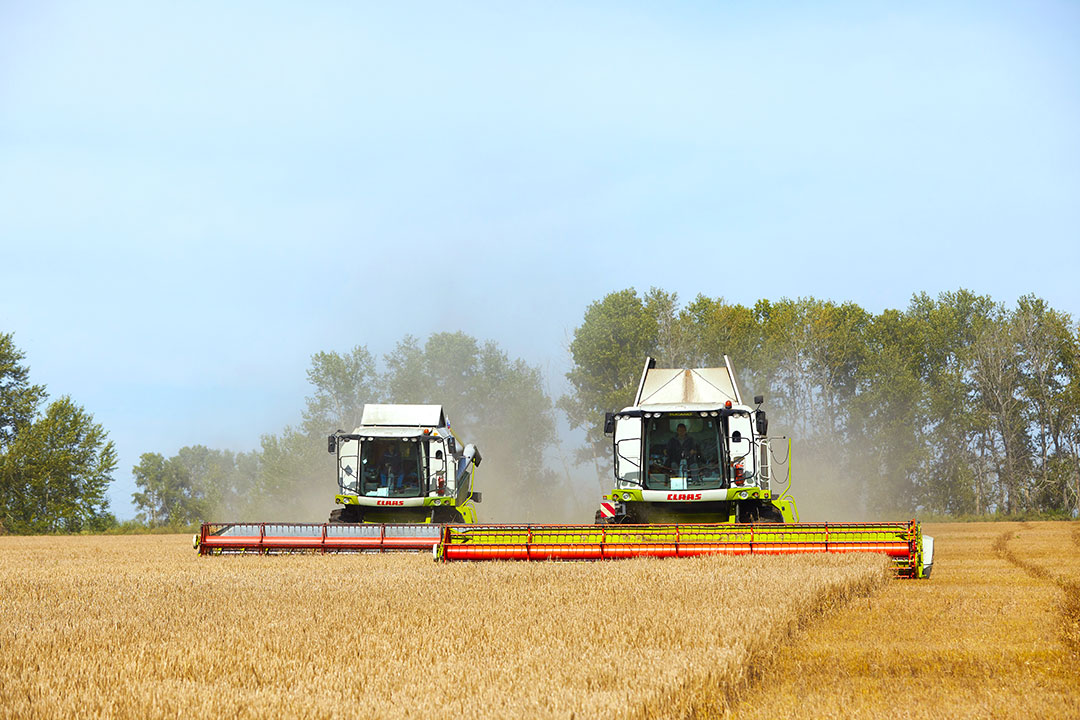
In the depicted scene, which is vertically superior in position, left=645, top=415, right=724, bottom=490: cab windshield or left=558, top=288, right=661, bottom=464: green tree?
left=558, top=288, right=661, bottom=464: green tree

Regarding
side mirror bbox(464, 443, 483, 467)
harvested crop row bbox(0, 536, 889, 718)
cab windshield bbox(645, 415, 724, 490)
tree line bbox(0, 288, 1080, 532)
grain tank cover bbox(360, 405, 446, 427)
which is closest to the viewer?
harvested crop row bbox(0, 536, 889, 718)

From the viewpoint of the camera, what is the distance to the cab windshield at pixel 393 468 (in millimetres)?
16578

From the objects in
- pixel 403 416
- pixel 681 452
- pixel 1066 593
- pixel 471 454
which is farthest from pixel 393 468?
pixel 1066 593

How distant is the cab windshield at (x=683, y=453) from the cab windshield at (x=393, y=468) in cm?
470

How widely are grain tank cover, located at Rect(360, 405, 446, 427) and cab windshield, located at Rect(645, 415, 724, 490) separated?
495 centimetres

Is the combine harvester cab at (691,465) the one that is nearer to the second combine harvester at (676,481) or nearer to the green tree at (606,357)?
the second combine harvester at (676,481)

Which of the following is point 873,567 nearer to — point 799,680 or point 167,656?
point 799,680

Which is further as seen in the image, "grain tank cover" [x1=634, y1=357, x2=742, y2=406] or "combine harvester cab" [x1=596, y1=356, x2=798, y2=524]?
"grain tank cover" [x1=634, y1=357, x2=742, y2=406]

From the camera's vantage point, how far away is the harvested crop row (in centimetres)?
375

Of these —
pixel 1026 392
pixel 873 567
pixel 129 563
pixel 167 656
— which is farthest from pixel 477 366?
pixel 167 656

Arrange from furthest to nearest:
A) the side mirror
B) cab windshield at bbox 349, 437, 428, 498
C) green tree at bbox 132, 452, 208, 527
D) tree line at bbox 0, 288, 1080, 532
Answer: green tree at bbox 132, 452, 208, 527 < tree line at bbox 0, 288, 1080, 532 < the side mirror < cab windshield at bbox 349, 437, 428, 498

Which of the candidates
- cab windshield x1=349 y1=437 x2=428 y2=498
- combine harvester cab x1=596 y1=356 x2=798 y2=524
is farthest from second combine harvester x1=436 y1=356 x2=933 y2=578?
cab windshield x1=349 y1=437 x2=428 y2=498

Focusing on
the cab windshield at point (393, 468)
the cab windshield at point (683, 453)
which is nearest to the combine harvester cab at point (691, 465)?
the cab windshield at point (683, 453)

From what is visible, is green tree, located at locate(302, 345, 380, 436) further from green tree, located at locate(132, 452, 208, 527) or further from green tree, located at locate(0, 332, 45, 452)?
green tree, located at locate(132, 452, 208, 527)
